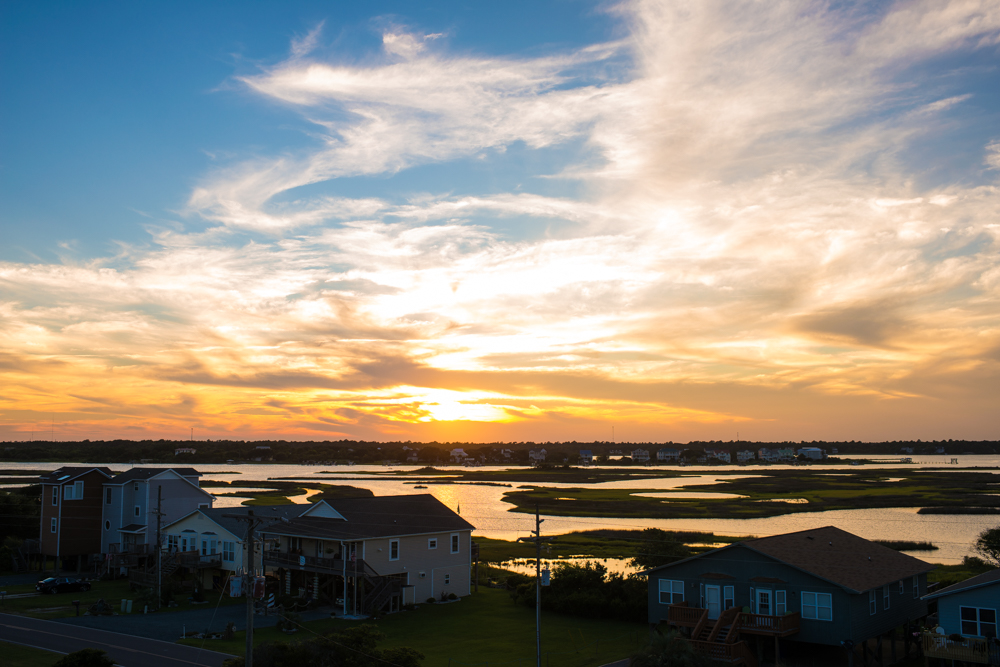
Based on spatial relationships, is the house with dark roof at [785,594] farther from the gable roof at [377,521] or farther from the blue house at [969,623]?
the gable roof at [377,521]

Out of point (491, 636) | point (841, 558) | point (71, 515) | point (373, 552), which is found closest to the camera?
point (841, 558)

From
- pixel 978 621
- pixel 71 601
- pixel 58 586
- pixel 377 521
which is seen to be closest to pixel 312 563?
pixel 377 521

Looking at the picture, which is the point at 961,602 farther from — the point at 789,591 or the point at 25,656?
the point at 25,656

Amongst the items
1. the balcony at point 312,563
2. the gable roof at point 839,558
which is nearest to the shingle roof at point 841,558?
the gable roof at point 839,558

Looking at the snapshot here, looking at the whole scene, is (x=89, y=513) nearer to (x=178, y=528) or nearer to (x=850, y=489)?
(x=178, y=528)

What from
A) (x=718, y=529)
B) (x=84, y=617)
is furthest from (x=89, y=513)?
(x=718, y=529)

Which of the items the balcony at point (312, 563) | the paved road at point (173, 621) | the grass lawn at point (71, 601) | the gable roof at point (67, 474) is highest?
the gable roof at point (67, 474)
